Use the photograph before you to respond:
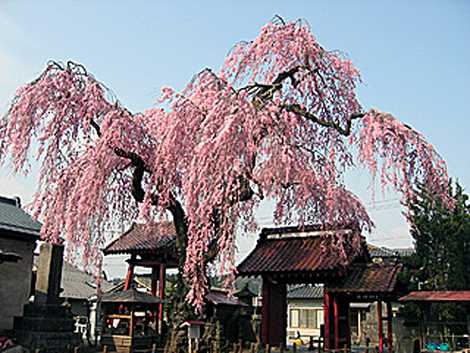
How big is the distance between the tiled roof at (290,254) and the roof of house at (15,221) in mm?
7150

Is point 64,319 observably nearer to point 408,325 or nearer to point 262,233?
point 262,233

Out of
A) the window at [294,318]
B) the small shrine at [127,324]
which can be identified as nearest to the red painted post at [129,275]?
the small shrine at [127,324]

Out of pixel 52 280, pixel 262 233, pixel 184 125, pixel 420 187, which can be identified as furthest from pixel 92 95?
pixel 262 233

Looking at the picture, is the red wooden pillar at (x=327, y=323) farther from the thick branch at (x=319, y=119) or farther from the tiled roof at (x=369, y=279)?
the thick branch at (x=319, y=119)

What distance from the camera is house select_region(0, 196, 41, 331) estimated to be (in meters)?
15.1

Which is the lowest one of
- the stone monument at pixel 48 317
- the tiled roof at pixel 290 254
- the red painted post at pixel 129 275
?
the stone monument at pixel 48 317

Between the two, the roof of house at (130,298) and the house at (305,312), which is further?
the house at (305,312)

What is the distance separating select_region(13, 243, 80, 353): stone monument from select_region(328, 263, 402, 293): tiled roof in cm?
834

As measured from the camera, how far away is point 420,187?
12141mm

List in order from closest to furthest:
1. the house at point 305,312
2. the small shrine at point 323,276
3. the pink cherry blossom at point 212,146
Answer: the pink cherry blossom at point 212,146, the small shrine at point 323,276, the house at point 305,312

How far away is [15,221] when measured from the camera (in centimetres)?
1622

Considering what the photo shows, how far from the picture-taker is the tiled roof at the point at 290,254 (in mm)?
16328

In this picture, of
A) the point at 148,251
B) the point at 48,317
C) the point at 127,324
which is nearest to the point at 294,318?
the point at 148,251

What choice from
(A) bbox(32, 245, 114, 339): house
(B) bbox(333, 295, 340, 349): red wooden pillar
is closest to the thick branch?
(B) bbox(333, 295, 340, 349): red wooden pillar
